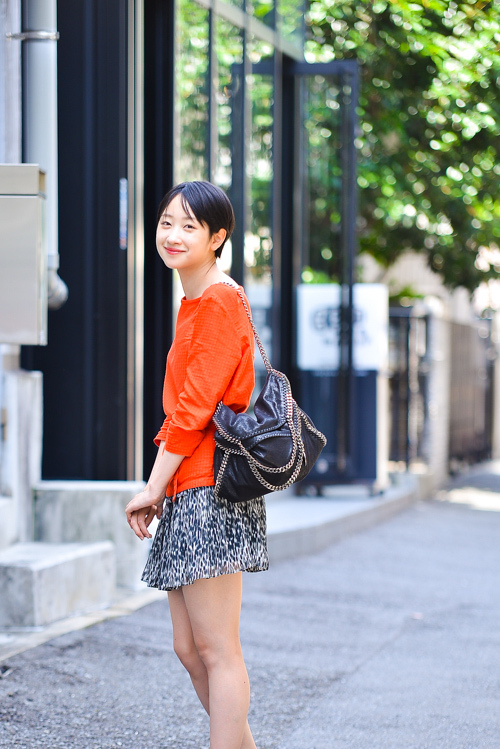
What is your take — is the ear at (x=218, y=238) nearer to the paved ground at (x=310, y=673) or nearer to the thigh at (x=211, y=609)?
the thigh at (x=211, y=609)

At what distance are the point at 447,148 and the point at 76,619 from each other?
6.99m

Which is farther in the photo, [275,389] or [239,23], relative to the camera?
[239,23]

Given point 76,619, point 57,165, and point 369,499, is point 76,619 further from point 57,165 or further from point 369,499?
point 369,499

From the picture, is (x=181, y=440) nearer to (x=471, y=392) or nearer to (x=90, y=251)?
(x=90, y=251)

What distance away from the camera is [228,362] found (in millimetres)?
2617

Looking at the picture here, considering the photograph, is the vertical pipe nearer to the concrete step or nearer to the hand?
the concrete step

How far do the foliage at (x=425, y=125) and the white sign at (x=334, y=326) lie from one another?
1.83 meters

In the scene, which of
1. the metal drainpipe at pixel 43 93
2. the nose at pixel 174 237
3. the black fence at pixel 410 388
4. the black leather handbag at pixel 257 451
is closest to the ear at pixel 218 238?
the nose at pixel 174 237

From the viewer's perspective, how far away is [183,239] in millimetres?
2682

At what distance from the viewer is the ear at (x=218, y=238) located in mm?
2754

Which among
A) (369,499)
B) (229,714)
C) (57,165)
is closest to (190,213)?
(229,714)

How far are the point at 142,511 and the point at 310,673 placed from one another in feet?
6.70


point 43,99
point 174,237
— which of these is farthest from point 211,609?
point 43,99

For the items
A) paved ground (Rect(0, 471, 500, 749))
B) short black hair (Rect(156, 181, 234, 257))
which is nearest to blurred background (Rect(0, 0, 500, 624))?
paved ground (Rect(0, 471, 500, 749))
